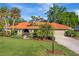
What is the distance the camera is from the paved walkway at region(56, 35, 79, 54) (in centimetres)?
1038

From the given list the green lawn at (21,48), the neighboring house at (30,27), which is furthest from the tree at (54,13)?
the green lawn at (21,48)

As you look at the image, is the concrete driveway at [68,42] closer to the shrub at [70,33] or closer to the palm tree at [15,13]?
the shrub at [70,33]

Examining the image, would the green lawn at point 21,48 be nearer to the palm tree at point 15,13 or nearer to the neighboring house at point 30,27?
the neighboring house at point 30,27

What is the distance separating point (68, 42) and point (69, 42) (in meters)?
0.01

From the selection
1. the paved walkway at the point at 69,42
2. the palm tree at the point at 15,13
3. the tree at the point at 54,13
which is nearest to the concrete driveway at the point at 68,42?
the paved walkway at the point at 69,42

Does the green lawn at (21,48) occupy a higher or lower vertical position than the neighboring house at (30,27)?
lower

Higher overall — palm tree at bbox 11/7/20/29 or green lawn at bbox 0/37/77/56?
palm tree at bbox 11/7/20/29

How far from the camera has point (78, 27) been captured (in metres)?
10.4

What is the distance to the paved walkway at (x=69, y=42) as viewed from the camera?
10383mm

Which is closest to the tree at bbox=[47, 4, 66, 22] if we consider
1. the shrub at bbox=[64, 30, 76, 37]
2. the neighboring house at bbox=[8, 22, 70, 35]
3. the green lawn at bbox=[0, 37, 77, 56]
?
the neighboring house at bbox=[8, 22, 70, 35]

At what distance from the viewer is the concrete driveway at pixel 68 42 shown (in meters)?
10.4

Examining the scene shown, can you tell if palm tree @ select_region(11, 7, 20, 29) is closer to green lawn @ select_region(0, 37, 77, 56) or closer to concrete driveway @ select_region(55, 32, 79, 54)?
green lawn @ select_region(0, 37, 77, 56)

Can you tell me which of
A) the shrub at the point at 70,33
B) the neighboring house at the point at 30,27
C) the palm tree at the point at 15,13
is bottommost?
the shrub at the point at 70,33

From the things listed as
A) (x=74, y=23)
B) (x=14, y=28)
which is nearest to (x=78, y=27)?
(x=74, y=23)
